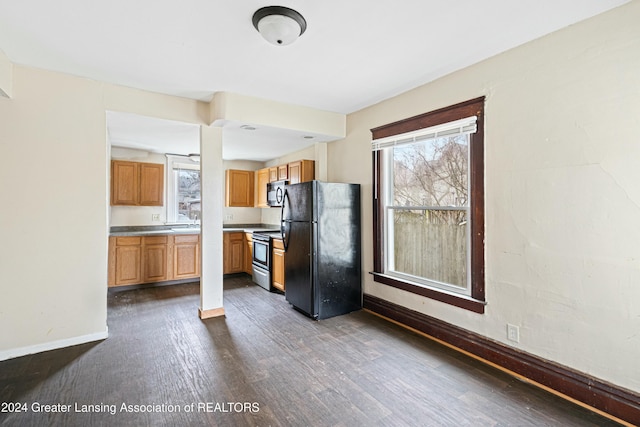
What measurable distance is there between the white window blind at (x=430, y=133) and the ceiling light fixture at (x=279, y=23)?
1520 mm

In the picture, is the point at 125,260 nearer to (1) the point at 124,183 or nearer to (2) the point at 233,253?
(1) the point at 124,183

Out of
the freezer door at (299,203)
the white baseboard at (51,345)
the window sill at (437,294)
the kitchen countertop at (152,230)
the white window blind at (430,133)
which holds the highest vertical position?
the white window blind at (430,133)

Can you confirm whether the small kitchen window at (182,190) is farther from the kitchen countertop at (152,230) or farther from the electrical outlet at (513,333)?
the electrical outlet at (513,333)

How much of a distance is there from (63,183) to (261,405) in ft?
8.55

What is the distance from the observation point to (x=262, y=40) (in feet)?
7.02

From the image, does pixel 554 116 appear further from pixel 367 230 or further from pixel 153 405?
pixel 153 405

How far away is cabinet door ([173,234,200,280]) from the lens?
190 inches

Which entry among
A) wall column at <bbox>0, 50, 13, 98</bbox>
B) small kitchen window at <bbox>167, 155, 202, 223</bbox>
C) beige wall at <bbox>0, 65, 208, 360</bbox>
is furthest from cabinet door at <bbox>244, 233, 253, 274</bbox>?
wall column at <bbox>0, 50, 13, 98</bbox>

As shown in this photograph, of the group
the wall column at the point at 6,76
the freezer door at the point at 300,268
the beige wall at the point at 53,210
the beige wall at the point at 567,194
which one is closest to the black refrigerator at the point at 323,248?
the freezer door at the point at 300,268

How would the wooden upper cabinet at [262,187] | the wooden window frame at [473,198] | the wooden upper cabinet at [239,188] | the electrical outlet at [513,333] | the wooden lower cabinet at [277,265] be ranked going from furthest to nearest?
the wooden upper cabinet at [239,188], the wooden upper cabinet at [262,187], the wooden lower cabinet at [277,265], the wooden window frame at [473,198], the electrical outlet at [513,333]

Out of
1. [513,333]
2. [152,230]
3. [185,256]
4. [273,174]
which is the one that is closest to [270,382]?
[513,333]

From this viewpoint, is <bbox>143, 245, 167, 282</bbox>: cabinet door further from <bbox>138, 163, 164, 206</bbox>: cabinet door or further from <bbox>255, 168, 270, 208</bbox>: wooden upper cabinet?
<bbox>255, 168, 270, 208</bbox>: wooden upper cabinet

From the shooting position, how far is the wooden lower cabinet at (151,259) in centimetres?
444

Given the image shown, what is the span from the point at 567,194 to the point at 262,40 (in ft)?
7.80
